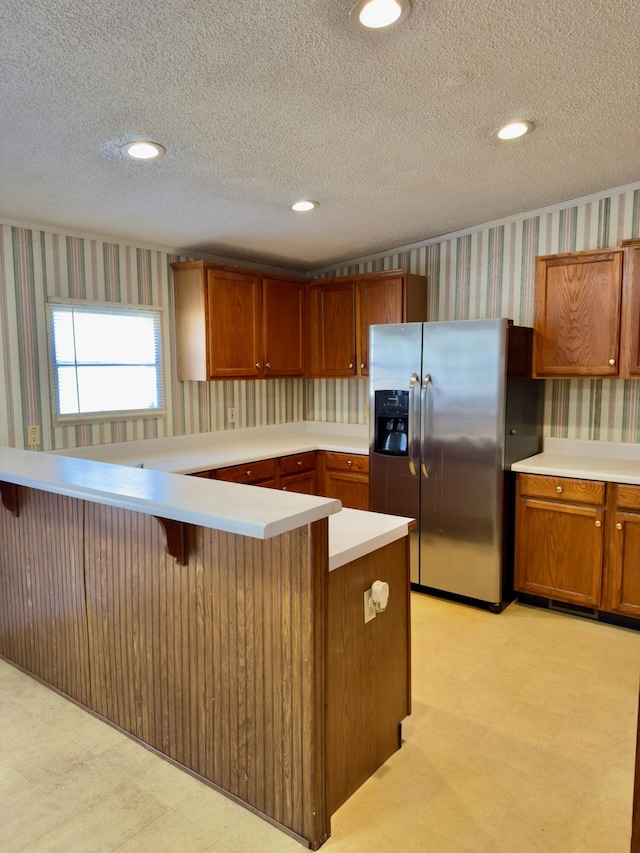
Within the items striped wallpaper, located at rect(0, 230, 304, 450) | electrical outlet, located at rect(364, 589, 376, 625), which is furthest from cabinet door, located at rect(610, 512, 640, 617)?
striped wallpaper, located at rect(0, 230, 304, 450)

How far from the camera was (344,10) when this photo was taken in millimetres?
1581

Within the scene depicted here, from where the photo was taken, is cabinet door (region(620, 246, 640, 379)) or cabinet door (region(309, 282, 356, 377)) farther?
cabinet door (region(309, 282, 356, 377))

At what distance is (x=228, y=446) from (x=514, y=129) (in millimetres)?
2826

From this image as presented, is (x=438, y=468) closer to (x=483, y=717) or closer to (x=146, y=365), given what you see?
(x=483, y=717)

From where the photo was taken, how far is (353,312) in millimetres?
4418

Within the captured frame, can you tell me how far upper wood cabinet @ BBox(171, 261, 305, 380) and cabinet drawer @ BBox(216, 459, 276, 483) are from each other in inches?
27.2

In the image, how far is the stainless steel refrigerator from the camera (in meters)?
3.26

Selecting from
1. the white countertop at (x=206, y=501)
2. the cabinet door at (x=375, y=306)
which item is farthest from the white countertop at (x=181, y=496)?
the cabinet door at (x=375, y=306)

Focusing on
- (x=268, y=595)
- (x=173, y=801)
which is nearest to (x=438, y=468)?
(x=268, y=595)

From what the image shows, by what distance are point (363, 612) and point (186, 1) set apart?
73.5 inches

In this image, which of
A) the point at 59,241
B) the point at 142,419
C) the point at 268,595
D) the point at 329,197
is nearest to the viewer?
the point at 268,595

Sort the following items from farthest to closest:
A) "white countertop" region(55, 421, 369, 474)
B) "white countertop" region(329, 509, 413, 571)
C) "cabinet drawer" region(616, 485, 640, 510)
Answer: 1. "white countertop" region(55, 421, 369, 474)
2. "cabinet drawer" region(616, 485, 640, 510)
3. "white countertop" region(329, 509, 413, 571)

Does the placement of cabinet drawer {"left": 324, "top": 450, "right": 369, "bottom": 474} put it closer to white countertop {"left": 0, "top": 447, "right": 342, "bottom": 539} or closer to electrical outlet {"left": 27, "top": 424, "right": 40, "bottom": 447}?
electrical outlet {"left": 27, "top": 424, "right": 40, "bottom": 447}

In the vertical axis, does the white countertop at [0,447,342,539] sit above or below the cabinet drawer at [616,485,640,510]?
above
